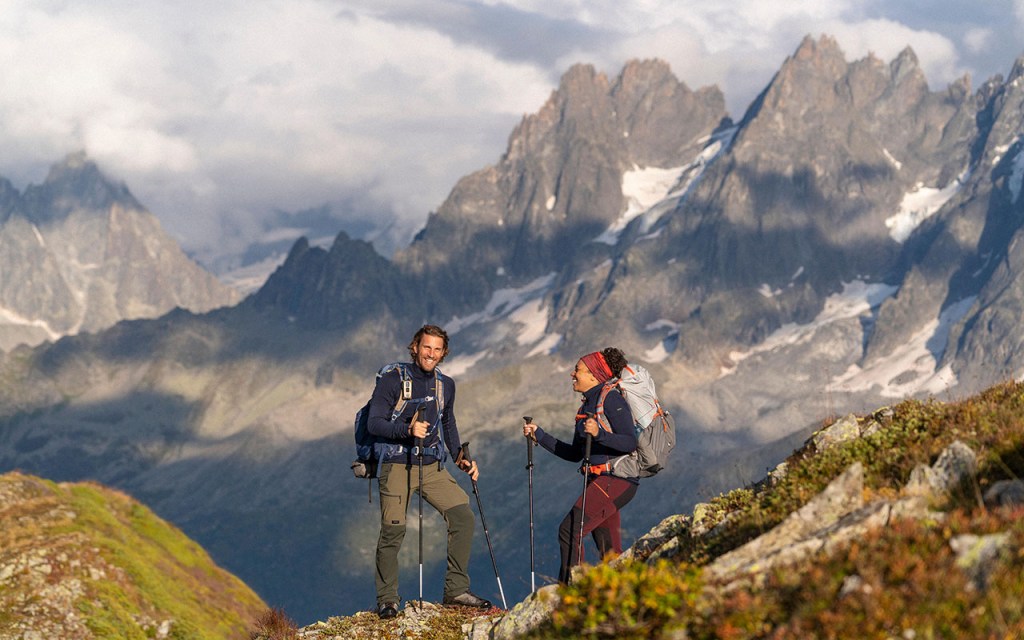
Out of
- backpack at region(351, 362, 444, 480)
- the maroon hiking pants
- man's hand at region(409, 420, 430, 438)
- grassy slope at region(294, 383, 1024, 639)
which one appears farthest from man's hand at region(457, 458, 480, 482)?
grassy slope at region(294, 383, 1024, 639)

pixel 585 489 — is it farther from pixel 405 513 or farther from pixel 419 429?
pixel 405 513

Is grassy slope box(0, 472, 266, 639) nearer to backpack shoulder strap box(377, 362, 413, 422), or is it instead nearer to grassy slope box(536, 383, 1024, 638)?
backpack shoulder strap box(377, 362, 413, 422)

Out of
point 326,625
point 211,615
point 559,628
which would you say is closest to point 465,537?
point 326,625

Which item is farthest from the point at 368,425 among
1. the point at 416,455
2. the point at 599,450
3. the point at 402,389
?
the point at 599,450

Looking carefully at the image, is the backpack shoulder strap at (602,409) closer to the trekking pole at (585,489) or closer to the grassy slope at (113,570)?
the trekking pole at (585,489)

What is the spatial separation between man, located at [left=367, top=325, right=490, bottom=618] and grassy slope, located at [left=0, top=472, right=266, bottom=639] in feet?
28.9

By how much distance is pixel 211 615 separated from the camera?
86.5ft

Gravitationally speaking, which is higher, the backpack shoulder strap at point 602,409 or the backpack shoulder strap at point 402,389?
the backpack shoulder strap at point 402,389

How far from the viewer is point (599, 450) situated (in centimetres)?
1508

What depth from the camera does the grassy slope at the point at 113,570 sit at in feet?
70.7

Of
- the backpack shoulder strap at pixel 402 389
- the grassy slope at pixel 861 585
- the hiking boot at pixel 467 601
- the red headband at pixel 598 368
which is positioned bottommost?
the grassy slope at pixel 861 585

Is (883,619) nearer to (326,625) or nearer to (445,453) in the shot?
(445,453)

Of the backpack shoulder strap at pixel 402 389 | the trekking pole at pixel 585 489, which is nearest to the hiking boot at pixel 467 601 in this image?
the trekking pole at pixel 585 489

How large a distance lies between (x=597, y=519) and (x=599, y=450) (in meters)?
1.03
